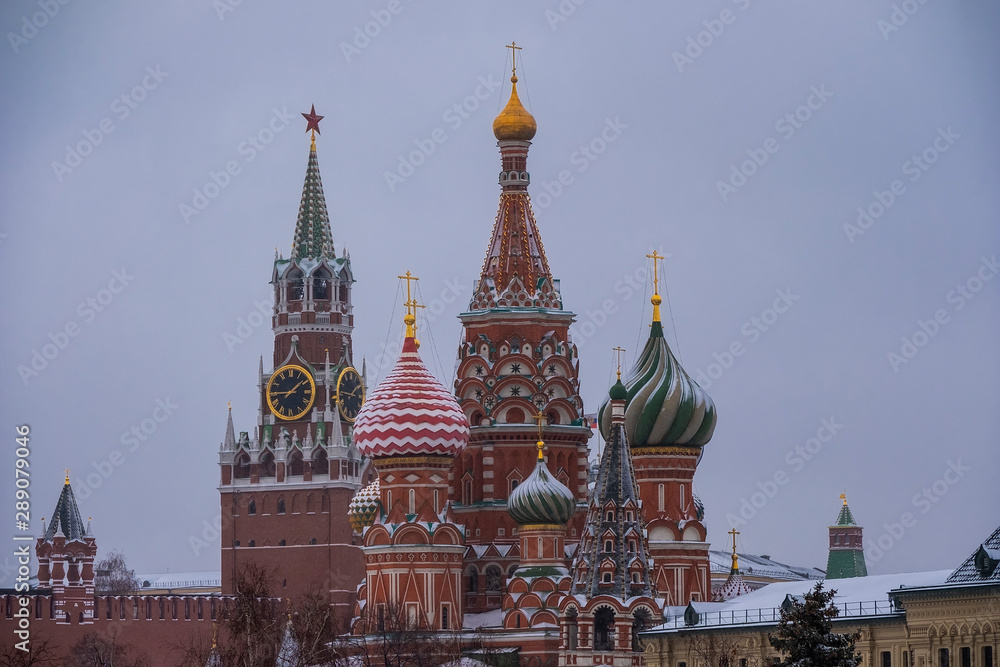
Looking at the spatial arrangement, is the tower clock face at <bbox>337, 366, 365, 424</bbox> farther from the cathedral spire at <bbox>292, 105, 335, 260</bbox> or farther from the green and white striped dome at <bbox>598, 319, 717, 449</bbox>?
the green and white striped dome at <bbox>598, 319, 717, 449</bbox>

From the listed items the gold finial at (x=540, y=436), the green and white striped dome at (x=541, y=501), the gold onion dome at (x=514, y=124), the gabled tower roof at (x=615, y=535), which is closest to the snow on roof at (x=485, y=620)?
the green and white striped dome at (x=541, y=501)

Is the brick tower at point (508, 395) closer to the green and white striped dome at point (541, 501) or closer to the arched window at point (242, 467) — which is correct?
the green and white striped dome at point (541, 501)

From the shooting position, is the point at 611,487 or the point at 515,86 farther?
the point at 515,86

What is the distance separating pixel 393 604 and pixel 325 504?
3217 centimetres

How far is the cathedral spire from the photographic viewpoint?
103 metres

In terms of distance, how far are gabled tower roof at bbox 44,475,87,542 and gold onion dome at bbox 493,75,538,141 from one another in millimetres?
30831

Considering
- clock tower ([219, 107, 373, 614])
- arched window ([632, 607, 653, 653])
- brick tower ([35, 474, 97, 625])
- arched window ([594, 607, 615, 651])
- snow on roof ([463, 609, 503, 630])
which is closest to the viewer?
arched window ([632, 607, 653, 653])

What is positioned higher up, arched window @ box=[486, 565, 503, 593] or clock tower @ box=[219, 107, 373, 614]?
clock tower @ box=[219, 107, 373, 614]

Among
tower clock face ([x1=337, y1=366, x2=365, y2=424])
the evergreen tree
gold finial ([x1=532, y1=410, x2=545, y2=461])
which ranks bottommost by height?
the evergreen tree

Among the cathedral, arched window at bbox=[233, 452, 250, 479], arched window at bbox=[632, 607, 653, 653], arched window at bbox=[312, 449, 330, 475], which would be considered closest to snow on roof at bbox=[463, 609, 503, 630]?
the cathedral

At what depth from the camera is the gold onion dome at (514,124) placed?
243ft

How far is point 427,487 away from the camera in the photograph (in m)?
70.5

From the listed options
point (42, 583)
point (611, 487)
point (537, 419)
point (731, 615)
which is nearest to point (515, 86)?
point (537, 419)

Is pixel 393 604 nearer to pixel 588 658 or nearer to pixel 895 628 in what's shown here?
pixel 588 658
